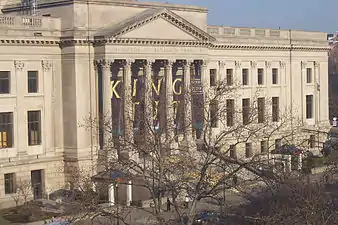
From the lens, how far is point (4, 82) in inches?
2135

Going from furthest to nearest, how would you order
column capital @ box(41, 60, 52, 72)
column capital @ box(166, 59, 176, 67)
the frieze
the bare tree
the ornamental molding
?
1. column capital @ box(166, 59, 176, 67)
2. the frieze
3. the ornamental molding
4. column capital @ box(41, 60, 52, 72)
5. the bare tree

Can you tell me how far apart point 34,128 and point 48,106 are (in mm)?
2064

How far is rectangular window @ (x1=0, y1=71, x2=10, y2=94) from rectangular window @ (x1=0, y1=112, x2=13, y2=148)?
171 centimetres

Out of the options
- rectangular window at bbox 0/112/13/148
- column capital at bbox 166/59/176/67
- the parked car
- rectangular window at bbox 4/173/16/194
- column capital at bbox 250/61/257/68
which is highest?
column capital at bbox 250/61/257/68

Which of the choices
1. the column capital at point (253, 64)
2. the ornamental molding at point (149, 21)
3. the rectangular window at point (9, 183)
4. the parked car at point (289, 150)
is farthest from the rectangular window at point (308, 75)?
the rectangular window at point (9, 183)

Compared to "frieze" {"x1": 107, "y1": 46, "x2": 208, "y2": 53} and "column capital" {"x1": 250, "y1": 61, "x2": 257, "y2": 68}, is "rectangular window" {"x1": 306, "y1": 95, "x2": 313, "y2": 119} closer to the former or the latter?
"column capital" {"x1": 250, "y1": 61, "x2": 257, "y2": 68}

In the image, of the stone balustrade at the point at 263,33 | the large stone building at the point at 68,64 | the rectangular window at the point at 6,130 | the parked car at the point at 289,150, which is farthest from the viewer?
the stone balustrade at the point at 263,33

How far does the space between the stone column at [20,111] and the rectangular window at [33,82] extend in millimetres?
754

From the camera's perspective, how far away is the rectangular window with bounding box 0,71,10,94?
5403cm

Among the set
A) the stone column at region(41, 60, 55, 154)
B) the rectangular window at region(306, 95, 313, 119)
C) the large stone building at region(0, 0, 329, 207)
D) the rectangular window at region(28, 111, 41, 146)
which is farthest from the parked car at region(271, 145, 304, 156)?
the rectangular window at region(306, 95, 313, 119)

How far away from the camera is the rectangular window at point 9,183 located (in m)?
53.9

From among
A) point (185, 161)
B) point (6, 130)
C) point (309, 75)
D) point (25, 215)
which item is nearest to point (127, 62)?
point (6, 130)

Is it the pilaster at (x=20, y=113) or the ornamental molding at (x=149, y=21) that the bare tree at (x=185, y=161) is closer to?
the pilaster at (x=20, y=113)

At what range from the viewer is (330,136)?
271 ft
